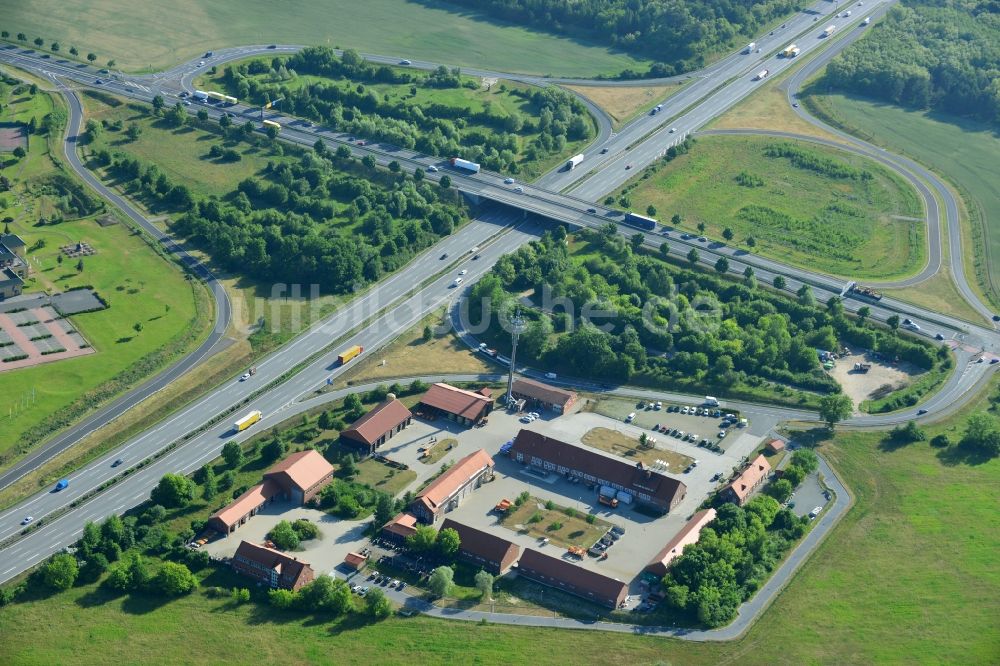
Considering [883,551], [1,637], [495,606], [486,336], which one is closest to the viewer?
[1,637]

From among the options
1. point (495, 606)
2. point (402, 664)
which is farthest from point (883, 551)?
point (402, 664)

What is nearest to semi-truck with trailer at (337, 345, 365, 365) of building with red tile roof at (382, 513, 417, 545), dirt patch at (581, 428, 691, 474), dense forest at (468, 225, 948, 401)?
dense forest at (468, 225, 948, 401)

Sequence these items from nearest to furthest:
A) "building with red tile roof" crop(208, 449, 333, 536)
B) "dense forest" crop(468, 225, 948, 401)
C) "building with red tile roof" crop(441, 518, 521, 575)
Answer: "building with red tile roof" crop(441, 518, 521, 575), "building with red tile roof" crop(208, 449, 333, 536), "dense forest" crop(468, 225, 948, 401)

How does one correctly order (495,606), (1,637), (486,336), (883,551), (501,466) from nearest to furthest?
(1,637)
(495,606)
(883,551)
(501,466)
(486,336)

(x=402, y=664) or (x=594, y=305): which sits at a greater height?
(x=594, y=305)

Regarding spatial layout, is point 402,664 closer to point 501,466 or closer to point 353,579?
point 353,579

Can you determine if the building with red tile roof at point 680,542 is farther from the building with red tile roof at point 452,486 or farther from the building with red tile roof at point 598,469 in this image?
the building with red tile roof at point 452,486

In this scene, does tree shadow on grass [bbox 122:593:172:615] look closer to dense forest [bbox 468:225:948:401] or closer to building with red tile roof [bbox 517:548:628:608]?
building with red tile roof [bbox 517:548:628:608]
